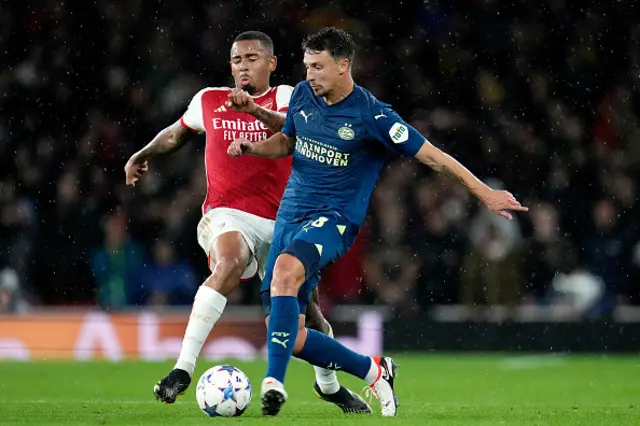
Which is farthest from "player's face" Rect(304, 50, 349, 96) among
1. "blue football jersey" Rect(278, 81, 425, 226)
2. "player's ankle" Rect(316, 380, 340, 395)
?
"player's ankle" Rect(316, 380, 340, 395)

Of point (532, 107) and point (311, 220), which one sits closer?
point (311, 220)

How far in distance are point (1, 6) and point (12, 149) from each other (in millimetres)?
2752

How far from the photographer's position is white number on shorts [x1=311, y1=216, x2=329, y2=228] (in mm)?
7184

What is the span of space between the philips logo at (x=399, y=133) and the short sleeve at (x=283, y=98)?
1339 millimetres

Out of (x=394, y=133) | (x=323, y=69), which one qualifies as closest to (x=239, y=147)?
(x=323, y=69)

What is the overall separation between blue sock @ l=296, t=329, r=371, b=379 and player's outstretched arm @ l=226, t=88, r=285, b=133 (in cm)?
135

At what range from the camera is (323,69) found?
7.24m

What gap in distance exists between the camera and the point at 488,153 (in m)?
16.7

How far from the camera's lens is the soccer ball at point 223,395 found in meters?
7.16

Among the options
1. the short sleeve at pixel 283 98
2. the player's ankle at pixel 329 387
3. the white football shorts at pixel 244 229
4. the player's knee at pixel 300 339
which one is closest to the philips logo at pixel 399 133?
the player's knee at pixel 300 339

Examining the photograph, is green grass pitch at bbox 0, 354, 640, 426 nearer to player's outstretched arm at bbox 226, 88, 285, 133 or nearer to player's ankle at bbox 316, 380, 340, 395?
player's ankle at bbox 316, 380, 340, 395

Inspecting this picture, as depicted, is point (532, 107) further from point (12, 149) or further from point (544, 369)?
point (12, 149)

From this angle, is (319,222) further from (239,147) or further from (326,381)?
(326,381)

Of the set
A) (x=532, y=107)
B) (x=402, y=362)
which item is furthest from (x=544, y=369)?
(x=532, y=107)
